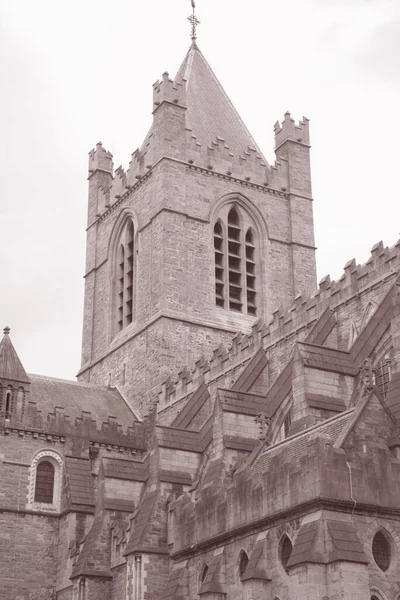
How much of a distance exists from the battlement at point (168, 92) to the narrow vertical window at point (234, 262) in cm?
601

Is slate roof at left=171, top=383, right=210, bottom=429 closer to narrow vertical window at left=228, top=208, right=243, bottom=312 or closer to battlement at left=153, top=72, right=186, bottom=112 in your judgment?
narrow vertical window at left=228, top=208, right=243, bottom=312

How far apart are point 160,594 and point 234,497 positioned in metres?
6.33

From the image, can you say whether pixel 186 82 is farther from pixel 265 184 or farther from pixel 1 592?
pixel 1 592

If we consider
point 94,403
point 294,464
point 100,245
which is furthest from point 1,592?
point 100,245

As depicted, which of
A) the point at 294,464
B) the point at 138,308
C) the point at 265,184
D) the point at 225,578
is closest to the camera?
the point at 294,464

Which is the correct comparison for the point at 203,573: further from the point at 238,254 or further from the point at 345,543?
the point at 238,254

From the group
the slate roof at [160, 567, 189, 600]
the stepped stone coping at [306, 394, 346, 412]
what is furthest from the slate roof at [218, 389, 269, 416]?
the slate roof at [160, 567, 189, 600]

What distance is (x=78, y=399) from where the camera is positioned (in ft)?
138

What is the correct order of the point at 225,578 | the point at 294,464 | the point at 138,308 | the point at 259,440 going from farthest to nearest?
the point at 138,308 < the point at 259,440 < the point at 225,578 < the point at 294,464

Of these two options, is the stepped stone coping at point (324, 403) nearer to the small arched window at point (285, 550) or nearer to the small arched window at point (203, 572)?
the small arched window at point (203, 572)

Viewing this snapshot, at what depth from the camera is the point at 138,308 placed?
45562mm

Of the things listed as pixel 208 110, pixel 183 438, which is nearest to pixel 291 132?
pixel 208 110

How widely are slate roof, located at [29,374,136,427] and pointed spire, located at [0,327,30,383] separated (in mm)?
1896

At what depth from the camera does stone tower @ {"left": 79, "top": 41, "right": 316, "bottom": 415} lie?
43.8 m
